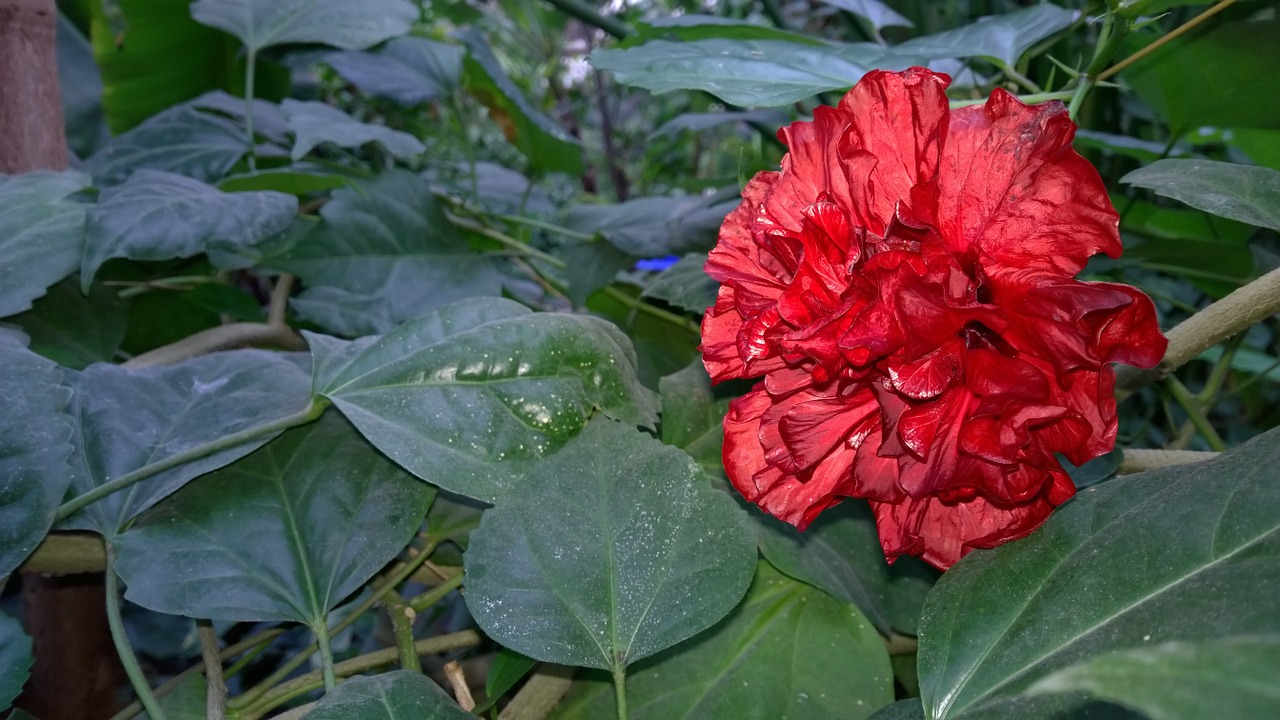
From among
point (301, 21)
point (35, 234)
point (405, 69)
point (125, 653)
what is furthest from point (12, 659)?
point (405, 69)

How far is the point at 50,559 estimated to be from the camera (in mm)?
388

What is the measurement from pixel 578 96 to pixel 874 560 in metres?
2.23

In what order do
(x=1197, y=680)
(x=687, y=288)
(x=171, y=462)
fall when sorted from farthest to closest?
(x=687, y=288) < (x=171, y=462) < (x=1197, y=680)

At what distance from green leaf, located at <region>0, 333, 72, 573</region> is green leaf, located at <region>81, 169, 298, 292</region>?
0.10m

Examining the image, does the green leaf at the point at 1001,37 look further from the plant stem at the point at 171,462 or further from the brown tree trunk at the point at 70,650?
the brown tree trunk at the point at 70,650

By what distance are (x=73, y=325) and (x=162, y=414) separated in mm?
159

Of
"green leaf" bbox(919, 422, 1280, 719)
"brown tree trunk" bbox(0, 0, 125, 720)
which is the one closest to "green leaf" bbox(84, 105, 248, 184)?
"brown tree trunk" bbox(0, 0, 125, 720)

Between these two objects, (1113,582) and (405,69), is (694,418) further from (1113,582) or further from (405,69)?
(405,69)

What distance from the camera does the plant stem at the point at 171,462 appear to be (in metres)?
0.35

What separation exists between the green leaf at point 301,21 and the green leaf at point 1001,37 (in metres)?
0.47

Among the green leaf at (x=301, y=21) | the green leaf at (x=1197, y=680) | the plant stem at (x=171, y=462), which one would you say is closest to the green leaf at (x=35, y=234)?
the plant stem at (x=171, y=462)

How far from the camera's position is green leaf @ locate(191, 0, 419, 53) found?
0.72 meters

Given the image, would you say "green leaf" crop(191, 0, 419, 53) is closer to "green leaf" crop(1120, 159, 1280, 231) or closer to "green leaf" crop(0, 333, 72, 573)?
"green leaf" crop(0, 333, 72, 573)

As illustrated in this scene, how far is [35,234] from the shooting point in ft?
1.53
